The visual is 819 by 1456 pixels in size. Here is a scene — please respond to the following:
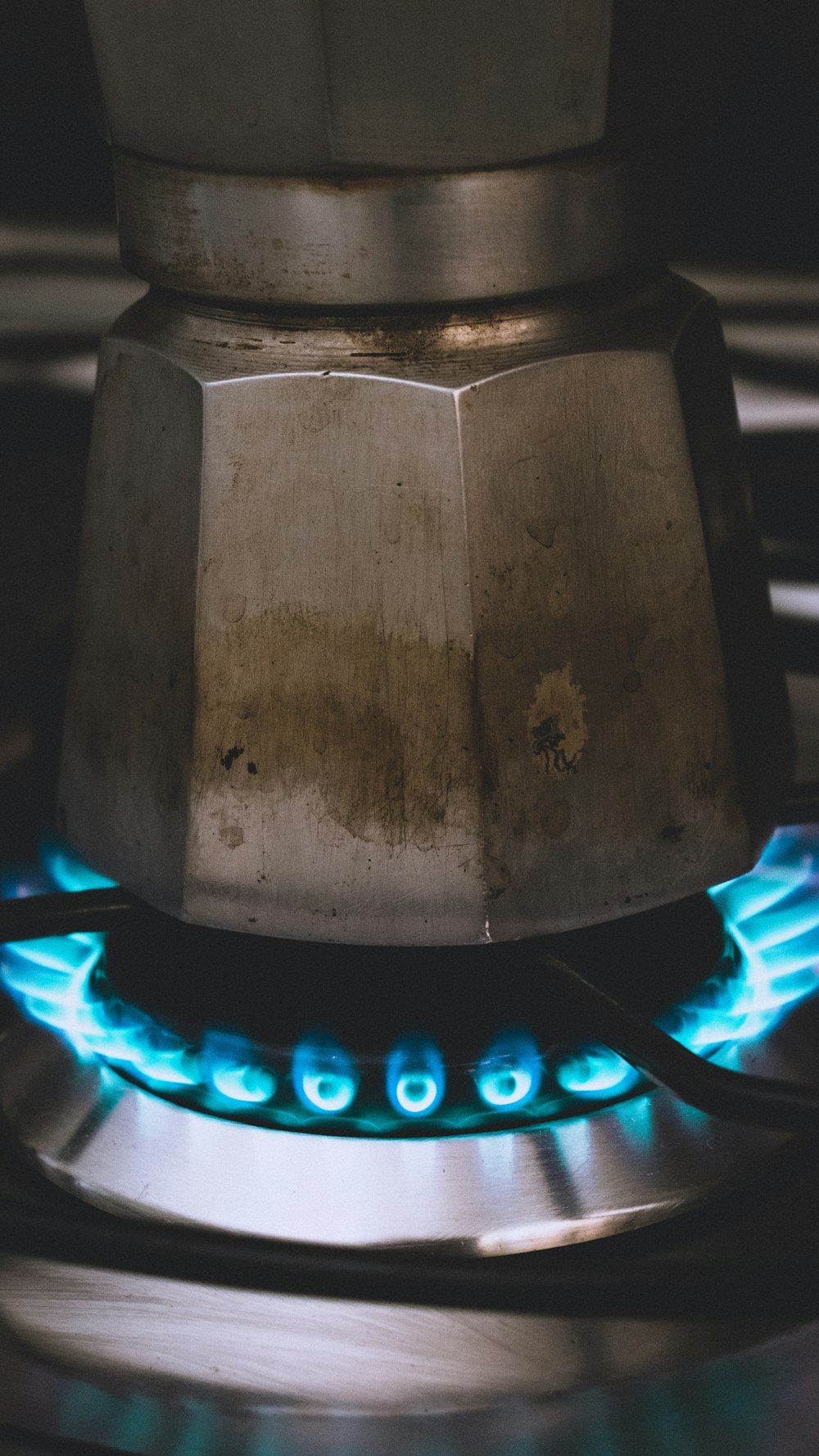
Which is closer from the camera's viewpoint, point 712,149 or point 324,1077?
point 324,1077

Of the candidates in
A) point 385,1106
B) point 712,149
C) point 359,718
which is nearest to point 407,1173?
point 385,1106

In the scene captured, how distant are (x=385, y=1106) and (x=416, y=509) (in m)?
0.19

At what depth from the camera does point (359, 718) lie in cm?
44

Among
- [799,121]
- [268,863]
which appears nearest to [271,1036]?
[268,863]

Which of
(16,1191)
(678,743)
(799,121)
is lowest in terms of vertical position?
(16,1191)

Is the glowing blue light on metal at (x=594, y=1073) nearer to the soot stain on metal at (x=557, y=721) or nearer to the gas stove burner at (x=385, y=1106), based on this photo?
the gas stove burner at (x=385, y=1106)

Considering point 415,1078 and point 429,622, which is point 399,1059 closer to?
point 415,1078

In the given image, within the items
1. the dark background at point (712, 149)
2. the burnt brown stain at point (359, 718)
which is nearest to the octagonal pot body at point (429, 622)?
the burnt brown stain at point (359, 718)

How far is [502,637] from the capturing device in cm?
44

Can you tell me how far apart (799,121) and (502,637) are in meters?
0.43

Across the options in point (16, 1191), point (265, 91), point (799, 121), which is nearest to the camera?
point (265, 91)

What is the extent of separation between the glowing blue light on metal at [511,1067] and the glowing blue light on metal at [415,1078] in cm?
1

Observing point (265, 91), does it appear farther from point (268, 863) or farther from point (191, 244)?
point (268, 863)

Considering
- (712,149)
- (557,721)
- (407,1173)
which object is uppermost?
(712,149)
